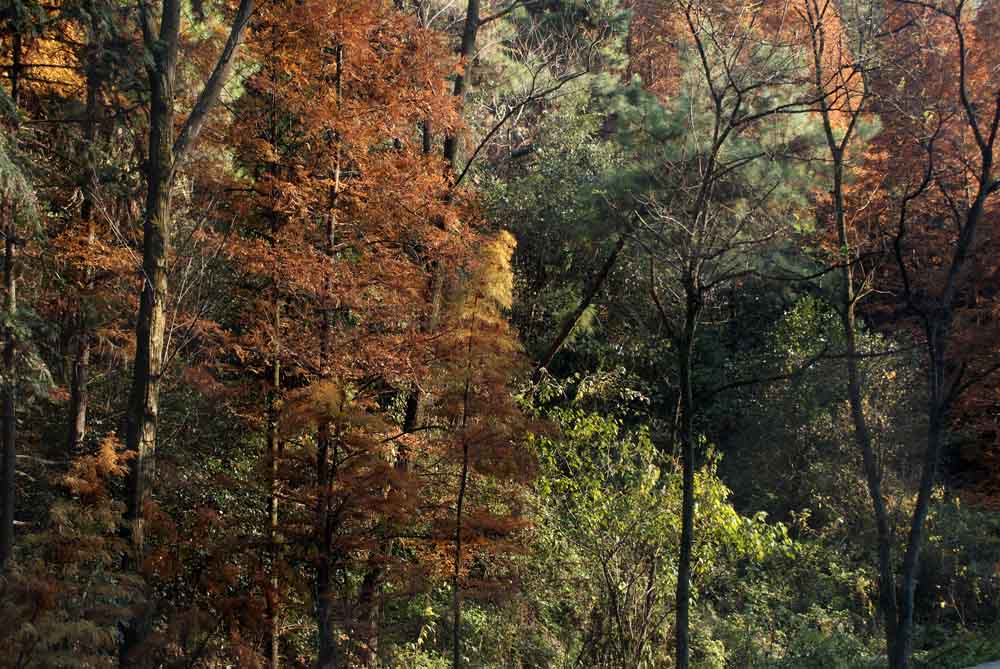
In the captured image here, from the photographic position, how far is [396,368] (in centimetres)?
1102

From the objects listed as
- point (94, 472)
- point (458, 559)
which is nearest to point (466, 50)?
point (458, 559)

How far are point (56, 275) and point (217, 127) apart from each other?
9.62ft

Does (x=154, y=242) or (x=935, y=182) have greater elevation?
(x=935, y=182)

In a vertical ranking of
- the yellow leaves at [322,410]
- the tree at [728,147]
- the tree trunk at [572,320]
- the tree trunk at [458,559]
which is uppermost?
the tree at [728,147]

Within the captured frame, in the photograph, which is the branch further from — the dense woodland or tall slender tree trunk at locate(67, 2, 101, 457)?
tall slender tree trunk at locate(67, 2, 101, 457)

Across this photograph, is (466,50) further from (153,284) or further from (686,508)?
(686,508)

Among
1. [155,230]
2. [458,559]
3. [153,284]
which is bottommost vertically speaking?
[458,559]

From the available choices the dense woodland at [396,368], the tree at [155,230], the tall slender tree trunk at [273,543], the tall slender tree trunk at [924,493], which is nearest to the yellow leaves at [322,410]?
the dense woodland at [396,368]

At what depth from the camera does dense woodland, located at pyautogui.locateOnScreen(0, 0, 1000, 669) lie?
889cm

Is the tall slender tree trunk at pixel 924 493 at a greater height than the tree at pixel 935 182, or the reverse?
the tree at pixel 935 182

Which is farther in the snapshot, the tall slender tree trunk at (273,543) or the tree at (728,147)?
the tree at (728,147)

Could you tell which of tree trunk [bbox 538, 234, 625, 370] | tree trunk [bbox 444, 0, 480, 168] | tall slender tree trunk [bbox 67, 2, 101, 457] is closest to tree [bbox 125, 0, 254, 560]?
tall slender tree trunk [bbox 67, 2, 101, 457]

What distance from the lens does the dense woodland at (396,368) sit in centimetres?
889

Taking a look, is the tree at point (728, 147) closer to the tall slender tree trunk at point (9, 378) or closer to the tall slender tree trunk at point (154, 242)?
the tall slender tree trunk at point (154, 242)
